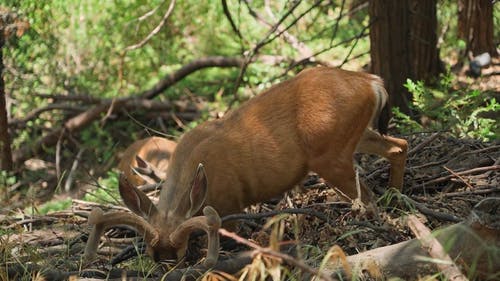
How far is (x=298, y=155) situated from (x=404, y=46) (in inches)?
112

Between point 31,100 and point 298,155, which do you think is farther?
point 31,100

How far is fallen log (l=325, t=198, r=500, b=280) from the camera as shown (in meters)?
4.44

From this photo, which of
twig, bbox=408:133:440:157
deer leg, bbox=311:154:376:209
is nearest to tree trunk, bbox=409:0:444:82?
twig, bbox=408:133:440:157

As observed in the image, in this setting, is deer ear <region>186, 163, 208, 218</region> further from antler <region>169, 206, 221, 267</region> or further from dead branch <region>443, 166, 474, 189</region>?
dead branch <region>443, 166, 474, 189</region>

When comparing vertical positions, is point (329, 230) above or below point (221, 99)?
above

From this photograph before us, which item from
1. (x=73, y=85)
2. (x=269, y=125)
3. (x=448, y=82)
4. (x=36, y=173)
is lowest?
(x=36, y=173)

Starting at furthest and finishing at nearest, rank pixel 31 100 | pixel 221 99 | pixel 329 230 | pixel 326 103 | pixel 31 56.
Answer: pixel 221 99
pixel 31 100
pixel 31 56
pixel 326 103
pixel 329 230

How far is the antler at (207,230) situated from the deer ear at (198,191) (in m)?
0.28

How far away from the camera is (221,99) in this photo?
1298 cm

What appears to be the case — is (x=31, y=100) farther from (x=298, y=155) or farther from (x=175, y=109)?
(x=298, y=155)

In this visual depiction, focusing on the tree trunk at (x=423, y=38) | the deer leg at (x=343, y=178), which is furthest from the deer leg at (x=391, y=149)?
the tree trunk at (x=423, y=38)

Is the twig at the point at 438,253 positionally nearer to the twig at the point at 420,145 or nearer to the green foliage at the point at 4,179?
the twig at the point at 420,145

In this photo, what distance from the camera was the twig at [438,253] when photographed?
13.8 feet

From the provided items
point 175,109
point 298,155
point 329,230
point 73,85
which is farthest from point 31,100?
point 329,230
